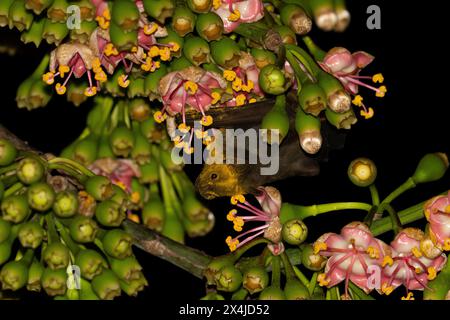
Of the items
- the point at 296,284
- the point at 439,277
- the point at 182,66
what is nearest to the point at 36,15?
the point at 182,66

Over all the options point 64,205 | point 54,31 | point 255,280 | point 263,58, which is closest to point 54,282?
point 64,205

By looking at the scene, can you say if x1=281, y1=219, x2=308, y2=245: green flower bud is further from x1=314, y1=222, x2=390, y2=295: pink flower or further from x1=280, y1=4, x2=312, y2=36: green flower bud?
x1=280, y1=4, x2=312, y2=36: green flower bud

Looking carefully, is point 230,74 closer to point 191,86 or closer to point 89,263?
point 191,86

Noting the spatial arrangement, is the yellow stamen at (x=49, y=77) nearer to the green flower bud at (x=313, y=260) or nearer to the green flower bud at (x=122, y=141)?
the green flower bud at (x=122, y=141)

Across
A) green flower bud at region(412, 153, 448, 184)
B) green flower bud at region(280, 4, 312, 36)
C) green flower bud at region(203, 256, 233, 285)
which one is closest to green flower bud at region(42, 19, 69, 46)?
green flower bud at region(280, 4, 312, 36)

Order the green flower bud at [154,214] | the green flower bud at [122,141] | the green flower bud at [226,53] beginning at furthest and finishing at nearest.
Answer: the green flower bud at [154,214] < the green flower bud at [122,141] < the green flower bud at [226,53]

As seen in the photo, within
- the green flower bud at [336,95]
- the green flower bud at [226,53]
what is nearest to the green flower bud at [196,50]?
the green flower bud at [226,53]

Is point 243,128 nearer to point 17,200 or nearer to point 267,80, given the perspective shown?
point 267,80
